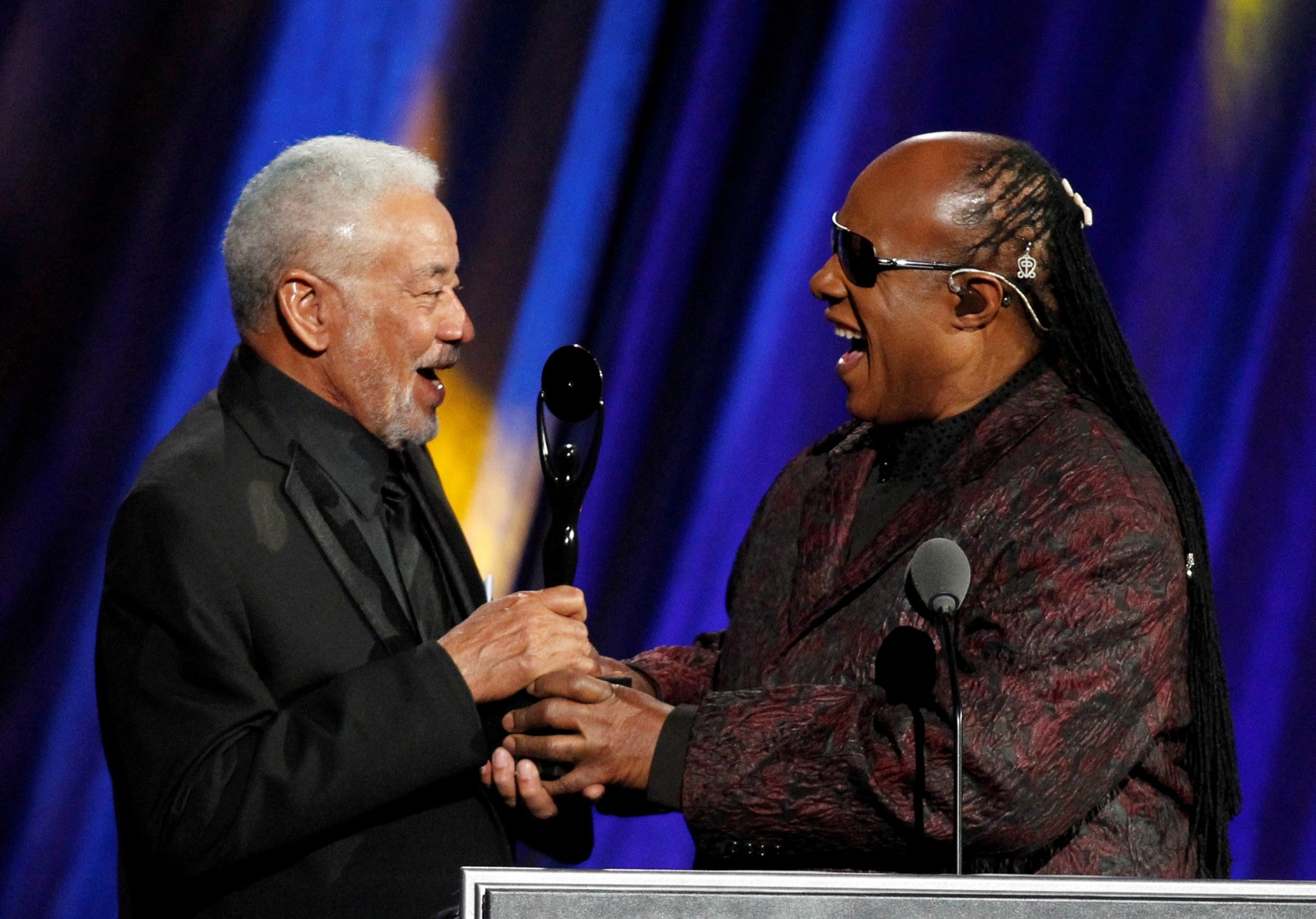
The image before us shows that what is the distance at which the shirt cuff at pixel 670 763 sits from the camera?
1.87m

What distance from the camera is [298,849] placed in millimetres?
1896

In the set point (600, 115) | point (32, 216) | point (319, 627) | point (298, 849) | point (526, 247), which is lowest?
point (298, 849)

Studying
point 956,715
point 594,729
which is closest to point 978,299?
point 956,715

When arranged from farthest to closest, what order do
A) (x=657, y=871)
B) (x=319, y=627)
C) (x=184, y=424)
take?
(x=184, y=424) < (x=319, y=627) < (x=657, y=871)

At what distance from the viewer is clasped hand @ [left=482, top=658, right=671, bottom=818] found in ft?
6.27

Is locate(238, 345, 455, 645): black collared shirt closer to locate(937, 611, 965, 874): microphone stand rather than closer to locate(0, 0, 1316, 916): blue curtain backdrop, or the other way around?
locate(937, 611, 965, 874): microphone stand

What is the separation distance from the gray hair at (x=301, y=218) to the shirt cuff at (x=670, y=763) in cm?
84

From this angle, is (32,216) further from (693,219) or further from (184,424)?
(693,219)

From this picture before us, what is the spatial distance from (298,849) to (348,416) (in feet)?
2.16

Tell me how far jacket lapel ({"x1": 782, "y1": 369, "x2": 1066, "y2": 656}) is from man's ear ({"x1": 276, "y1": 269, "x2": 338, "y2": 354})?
82 centimetres

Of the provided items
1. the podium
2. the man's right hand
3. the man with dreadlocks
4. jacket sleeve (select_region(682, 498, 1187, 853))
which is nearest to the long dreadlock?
the man with dreadlocks

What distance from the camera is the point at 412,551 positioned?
7.45 feet

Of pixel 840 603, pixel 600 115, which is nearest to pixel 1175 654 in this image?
pixel 840 603

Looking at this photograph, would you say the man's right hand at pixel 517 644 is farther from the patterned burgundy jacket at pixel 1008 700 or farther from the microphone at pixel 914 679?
the microphone at pixel 914 679
